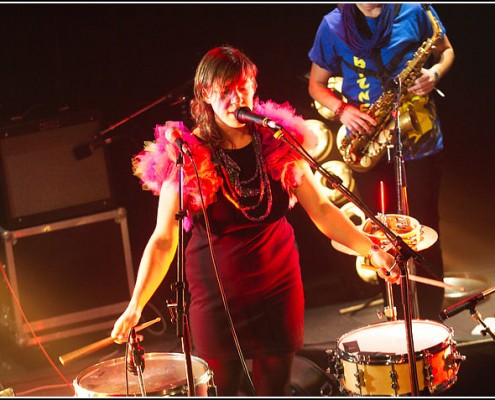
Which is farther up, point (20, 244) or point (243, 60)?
point (243, 60)

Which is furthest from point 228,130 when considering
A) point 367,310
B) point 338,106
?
point 367,310

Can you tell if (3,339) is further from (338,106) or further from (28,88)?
(338,106)

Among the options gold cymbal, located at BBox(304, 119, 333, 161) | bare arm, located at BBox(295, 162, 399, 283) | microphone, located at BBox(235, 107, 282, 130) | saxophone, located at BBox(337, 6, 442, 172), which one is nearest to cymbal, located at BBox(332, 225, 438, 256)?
bare arm, located at BBox(295, 162, 399, 283)

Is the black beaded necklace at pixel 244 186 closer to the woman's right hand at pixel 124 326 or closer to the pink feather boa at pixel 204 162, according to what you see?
the pink feather boa at pixel 204 162

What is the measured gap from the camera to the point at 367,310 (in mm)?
5922

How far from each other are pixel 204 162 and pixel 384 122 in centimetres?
181

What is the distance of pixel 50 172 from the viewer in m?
5.52

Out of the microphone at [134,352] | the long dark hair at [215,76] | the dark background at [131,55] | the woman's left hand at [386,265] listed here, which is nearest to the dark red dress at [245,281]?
the long dark hair at [215,76]

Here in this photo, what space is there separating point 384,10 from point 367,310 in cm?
230

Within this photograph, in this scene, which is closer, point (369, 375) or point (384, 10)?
point (369, 375)

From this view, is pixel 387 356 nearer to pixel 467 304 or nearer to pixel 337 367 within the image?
pixel 337 367

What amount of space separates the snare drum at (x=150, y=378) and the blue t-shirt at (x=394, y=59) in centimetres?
202

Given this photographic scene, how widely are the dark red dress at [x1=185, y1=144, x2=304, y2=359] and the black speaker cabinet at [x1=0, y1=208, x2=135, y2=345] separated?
Result: 2427 mm

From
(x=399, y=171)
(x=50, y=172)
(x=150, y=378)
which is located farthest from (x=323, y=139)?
(x=150, y=378)
